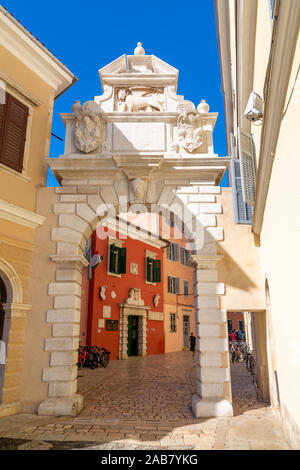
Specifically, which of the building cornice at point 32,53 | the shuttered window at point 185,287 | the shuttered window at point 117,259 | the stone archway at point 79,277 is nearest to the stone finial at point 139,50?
the building cornice at point 32,53

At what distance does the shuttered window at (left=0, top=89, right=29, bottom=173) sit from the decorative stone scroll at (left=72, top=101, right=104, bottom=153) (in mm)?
1280

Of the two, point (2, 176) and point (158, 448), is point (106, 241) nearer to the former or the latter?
point (2, 176)

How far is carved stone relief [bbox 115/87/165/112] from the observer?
8.88 m

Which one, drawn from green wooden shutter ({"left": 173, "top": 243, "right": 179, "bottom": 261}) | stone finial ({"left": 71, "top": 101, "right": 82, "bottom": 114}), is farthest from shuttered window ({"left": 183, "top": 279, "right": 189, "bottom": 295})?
stone finial ({"left": 71, "top": 101, "right": 82, "bottom": 114})

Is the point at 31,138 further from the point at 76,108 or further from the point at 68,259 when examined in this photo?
the point at 68,259

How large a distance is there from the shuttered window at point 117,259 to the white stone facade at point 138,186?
1073 centimetres

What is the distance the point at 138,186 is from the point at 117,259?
11754 mm

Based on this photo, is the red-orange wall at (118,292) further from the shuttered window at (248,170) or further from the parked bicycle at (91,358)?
the shuttered window at (248,170)

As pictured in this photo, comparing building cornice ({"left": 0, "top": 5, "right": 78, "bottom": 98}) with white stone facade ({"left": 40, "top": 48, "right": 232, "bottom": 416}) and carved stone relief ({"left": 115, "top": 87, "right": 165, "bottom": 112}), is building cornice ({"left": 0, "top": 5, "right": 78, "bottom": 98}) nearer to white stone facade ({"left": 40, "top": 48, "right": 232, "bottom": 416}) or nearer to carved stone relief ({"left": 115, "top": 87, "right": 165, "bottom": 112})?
white stone facade ({"left": 40, "top": 48, "right": 232, "bottom": 416})

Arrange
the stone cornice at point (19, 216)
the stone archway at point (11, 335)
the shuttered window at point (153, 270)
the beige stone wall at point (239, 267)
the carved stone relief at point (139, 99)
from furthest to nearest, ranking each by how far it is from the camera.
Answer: the shuttered window at point (153, 270) → the carved stone relief at point (139, 99) → the beige stone wall at point (239, 267) → the stone cornice at point (19, 216) → the stone archway at point (11, 335)

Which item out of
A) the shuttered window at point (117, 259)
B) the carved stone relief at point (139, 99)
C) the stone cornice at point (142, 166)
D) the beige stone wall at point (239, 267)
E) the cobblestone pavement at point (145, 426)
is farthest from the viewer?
the shuttered window at point (117, 259)

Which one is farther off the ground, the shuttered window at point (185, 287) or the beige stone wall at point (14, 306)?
the shuttered window at point (185, 287)

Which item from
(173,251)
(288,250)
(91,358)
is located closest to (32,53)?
(288,250)

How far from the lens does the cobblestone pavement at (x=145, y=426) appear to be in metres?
4.82
